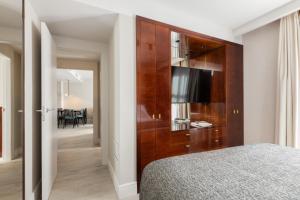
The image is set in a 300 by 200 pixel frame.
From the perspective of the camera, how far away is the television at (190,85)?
259cm

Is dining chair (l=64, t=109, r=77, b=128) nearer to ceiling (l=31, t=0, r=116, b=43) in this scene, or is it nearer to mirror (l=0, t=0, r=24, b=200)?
ceiling (l=31, t=0, r=116, b=43)

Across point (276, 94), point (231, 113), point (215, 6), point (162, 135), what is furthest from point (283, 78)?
point (162, 135)

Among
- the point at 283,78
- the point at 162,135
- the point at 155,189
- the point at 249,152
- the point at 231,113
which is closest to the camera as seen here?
the point at 155,189

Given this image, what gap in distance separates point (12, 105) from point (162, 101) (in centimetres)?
169

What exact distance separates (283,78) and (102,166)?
335 centimetres

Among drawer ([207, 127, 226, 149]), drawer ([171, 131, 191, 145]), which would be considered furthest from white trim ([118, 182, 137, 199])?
drawer ([207, 127, 226, 149])

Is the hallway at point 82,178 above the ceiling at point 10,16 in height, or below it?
below

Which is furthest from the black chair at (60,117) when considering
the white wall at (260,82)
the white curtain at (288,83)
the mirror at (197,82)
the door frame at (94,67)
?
the white curtain at (288,83)

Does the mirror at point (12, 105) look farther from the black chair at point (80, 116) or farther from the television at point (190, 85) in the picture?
the black chair at point (80, 116)

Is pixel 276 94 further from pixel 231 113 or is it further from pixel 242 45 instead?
pixel 242 45

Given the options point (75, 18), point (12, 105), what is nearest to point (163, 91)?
point (75, 18)

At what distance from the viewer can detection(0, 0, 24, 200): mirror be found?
1558mm

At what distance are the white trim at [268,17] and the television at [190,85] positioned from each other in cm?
91

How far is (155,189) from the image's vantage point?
3.58ft
